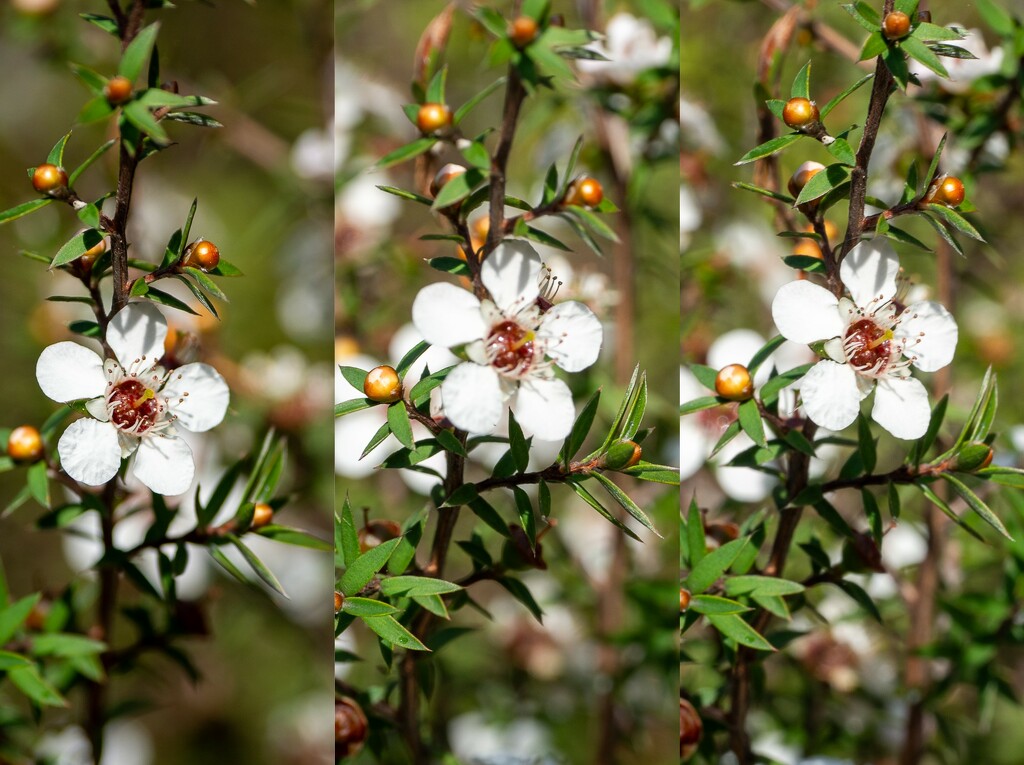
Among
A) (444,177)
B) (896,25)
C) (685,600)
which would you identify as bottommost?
(685,600)

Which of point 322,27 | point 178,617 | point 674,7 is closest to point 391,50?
point 322,27

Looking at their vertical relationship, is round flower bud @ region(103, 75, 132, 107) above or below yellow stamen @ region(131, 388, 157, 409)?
above

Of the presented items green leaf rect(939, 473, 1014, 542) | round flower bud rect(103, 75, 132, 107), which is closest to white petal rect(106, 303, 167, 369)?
round flower bud rect(103, 75, 132, 107)

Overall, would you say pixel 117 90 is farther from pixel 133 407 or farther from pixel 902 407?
pixel 902 407

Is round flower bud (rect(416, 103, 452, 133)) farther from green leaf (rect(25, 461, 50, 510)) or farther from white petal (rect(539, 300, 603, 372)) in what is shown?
green leaf (rect(25, 461, 50, 510))

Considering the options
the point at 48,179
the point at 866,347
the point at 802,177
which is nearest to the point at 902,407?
the point at 866,347

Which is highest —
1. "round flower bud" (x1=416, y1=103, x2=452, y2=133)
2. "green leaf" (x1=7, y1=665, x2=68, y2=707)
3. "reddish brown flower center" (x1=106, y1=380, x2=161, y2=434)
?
"round flower bud" (x1=416, y1=103, x2=452, y2=133)
